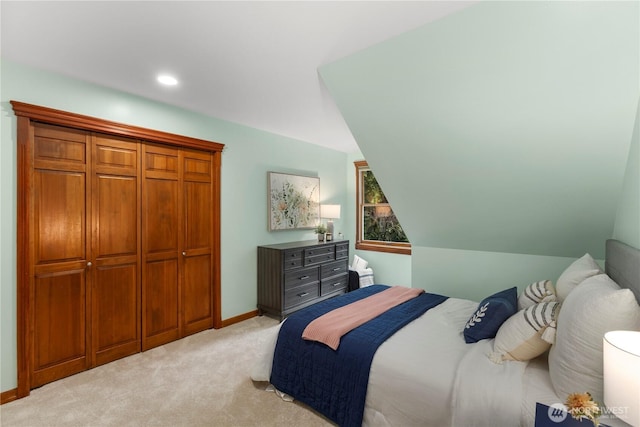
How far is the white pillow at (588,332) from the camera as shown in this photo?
118 cm

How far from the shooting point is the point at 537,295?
201 centimetres

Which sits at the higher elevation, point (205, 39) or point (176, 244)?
point (205, 39)

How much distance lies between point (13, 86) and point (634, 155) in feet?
13.6

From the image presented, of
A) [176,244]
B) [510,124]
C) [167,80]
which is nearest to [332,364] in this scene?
[510,124]

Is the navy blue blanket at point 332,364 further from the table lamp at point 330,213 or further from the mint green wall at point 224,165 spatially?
the table lamp at point 330,213

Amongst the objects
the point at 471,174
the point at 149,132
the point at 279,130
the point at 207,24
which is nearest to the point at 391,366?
the point at 471,174

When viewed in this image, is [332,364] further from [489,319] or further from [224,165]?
[224,165]

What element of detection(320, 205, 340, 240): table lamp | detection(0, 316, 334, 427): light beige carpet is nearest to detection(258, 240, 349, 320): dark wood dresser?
detection(320, 205, 340, 240): table lamp

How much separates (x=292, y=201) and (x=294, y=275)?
3.60 feet

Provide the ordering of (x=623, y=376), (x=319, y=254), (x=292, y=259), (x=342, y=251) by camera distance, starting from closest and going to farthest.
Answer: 1. (x=623, y=376)
2. (x=292, y=259)
3. (x=319, y=254)
4. (x=342, y=251)

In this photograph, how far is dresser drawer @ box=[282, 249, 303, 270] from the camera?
12.3 ft

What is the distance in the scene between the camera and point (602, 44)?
1476mm

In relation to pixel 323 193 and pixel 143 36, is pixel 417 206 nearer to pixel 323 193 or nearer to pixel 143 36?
pixel 323 193

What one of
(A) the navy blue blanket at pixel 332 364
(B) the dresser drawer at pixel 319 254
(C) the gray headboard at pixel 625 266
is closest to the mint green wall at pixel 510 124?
(C) the gray headboard at pixel 625 266
